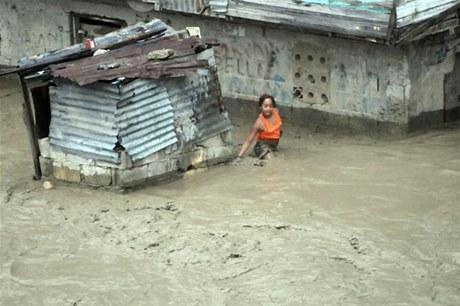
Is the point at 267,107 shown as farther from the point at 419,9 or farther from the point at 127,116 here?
the point at 419,9

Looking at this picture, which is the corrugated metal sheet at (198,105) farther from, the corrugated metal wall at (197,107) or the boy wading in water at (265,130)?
the boy wading in water at (265,130)

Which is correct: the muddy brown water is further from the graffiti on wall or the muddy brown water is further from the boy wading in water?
the graffiti on wall

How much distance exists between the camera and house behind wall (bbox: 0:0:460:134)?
1182cm

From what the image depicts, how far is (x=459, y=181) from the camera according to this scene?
1007 cm

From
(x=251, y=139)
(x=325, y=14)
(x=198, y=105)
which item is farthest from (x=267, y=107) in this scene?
(x=325, y=14)

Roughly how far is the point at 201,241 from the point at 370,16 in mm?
3928

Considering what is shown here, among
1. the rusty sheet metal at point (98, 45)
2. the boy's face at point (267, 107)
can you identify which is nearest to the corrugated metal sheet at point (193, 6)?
the rusty sheet metal at point (98, 45)

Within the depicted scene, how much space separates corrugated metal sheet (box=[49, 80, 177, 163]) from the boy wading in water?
4.07ft

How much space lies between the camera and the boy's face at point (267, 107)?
36.5 feet

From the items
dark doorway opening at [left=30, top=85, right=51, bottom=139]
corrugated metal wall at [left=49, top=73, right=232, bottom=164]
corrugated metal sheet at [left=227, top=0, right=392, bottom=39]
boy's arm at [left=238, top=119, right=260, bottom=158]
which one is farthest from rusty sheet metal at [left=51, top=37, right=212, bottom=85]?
corrugated metal sheet at [left=227, top=0, right=392, bottom=39]

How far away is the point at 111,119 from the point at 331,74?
3.54 meters

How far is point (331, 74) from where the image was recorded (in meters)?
12.3

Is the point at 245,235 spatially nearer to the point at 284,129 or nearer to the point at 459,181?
the point at 459,181

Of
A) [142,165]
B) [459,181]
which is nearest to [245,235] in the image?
[142,165]
